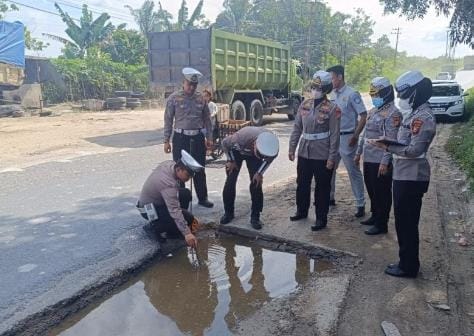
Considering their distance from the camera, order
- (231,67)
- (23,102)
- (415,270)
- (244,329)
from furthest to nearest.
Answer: (23,102)
(231,67)
(415,270)
(244,329)

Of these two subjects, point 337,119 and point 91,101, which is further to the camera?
point 91,101

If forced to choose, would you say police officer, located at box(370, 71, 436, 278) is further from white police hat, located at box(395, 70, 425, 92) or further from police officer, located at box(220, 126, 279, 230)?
police officer, located at box(220, 126, 279, 230)

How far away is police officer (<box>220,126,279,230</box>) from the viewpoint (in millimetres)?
4551

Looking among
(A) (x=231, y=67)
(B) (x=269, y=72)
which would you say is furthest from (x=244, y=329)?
(B) (x=269, y=72)

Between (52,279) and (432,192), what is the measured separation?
16.2 ft

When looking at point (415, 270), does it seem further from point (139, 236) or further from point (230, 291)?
point (139, 236)

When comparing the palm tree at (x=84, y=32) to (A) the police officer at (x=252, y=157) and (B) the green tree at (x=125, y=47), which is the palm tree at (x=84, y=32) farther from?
(A) the police officer at (x=252, y=157)

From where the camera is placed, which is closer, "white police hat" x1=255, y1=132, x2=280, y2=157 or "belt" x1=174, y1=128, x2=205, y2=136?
"white police hat" x1=255, y1=132, x2=280, y2=157

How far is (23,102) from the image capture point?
60.1 feet

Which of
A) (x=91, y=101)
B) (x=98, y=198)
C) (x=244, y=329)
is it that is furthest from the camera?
→ (x=91, y=101)

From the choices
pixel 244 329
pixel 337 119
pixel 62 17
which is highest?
pixel 62 17

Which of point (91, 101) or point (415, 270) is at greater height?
point (91, 101)

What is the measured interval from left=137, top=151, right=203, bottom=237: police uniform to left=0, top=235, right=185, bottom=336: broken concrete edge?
0.29 meters

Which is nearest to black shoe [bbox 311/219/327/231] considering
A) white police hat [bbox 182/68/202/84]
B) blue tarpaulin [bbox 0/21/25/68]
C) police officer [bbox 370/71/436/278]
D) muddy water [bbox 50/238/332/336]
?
muddy water [bbox 50/238/332/336]
